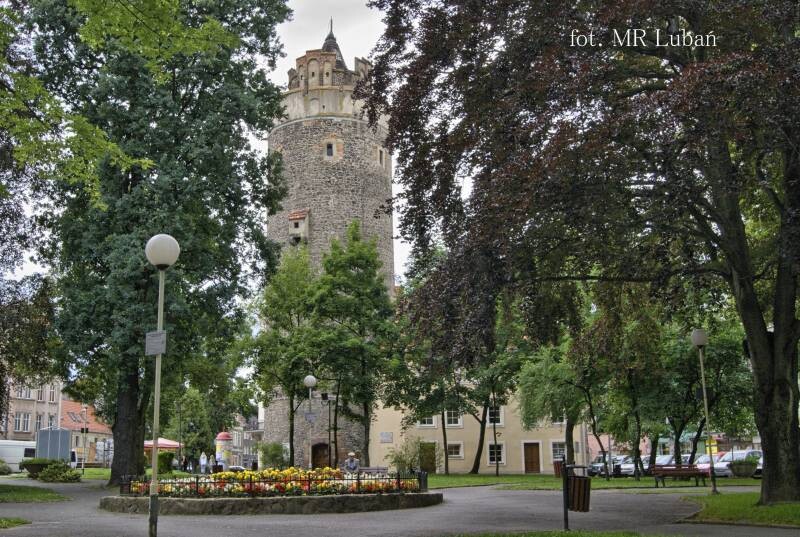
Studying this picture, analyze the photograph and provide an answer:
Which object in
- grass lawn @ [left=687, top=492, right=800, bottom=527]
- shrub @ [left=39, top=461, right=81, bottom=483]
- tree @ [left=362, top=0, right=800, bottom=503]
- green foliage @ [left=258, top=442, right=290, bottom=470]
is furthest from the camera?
green foliage @ [left=258, top=442, right=290, bottom=470]

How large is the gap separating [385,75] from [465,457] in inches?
1697

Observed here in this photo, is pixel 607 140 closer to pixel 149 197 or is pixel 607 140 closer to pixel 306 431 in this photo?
pixel 149 197

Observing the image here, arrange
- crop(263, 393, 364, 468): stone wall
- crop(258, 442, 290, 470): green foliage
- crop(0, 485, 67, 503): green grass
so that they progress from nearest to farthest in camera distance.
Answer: crop(0, 485, 67, 503): green grass
crop(258, 442, 290, 470): green foliage
crop(263, 393, 364, 468): stone wall

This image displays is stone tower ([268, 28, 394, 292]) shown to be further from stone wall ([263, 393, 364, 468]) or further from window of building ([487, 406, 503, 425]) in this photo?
window of building ([487, 406, 503, 425])

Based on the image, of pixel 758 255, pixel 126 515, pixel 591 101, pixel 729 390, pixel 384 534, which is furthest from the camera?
pixel 729 390

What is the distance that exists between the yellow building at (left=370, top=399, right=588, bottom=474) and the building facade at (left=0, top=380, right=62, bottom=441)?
3607cm

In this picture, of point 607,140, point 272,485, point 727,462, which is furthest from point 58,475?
point 727,462

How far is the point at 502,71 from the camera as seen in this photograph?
15.0 m

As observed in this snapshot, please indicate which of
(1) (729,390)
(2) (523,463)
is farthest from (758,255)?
(2) (523,463)

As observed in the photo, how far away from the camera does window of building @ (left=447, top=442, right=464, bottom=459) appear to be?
186 feet

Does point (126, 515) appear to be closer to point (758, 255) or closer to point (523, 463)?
point (758, 255)

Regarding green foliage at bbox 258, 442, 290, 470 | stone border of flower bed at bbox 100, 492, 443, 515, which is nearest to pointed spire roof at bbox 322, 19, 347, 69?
green foliage at bbox 258, 442, 290, 470

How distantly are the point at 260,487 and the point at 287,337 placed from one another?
22.3 metres

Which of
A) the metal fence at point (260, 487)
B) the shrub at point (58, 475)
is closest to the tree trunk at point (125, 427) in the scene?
the shrub at point (58, 475)
